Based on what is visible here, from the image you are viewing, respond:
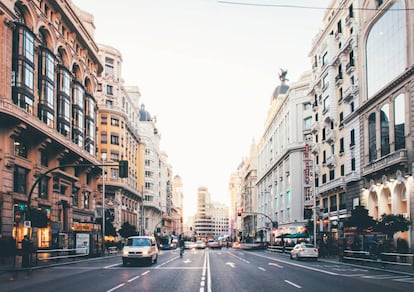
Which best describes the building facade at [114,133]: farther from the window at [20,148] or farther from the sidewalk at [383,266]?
the sidewalk at [383,266]

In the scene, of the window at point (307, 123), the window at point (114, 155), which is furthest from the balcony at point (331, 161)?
the window at point (114, 155)

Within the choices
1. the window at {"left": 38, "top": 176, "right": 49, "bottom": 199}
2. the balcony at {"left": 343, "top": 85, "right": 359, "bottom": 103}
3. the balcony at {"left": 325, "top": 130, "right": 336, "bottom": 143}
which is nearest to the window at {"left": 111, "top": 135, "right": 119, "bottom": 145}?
the window at {"left": 38, "top": 176, "right": 49, "bottom": 199}

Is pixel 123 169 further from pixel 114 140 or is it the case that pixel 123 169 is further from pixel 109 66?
pixel 109 66

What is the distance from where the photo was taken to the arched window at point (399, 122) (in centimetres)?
3709

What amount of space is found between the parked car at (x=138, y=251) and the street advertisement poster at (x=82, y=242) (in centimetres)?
1146

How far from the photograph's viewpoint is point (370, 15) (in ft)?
143

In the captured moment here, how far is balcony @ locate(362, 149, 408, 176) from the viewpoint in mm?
35812

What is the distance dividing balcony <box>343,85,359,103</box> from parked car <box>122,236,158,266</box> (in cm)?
2565

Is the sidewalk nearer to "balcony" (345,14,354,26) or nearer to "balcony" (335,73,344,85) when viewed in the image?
"balcony" (335,73,344,85)

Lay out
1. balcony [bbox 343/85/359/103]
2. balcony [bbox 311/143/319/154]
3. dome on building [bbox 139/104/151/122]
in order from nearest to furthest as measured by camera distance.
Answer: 1. balcony [bbox 343/85/359/103]
2. balcony [bbox 311/143/319/154]
3. dome on building [bbox 139/104/151/122]

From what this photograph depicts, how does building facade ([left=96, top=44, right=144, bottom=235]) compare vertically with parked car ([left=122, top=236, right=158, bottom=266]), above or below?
above

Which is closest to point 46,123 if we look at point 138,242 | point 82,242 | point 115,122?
point 82,242

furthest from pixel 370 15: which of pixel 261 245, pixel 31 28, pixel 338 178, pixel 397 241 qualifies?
pixel 261 245

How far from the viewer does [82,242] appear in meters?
41.9
